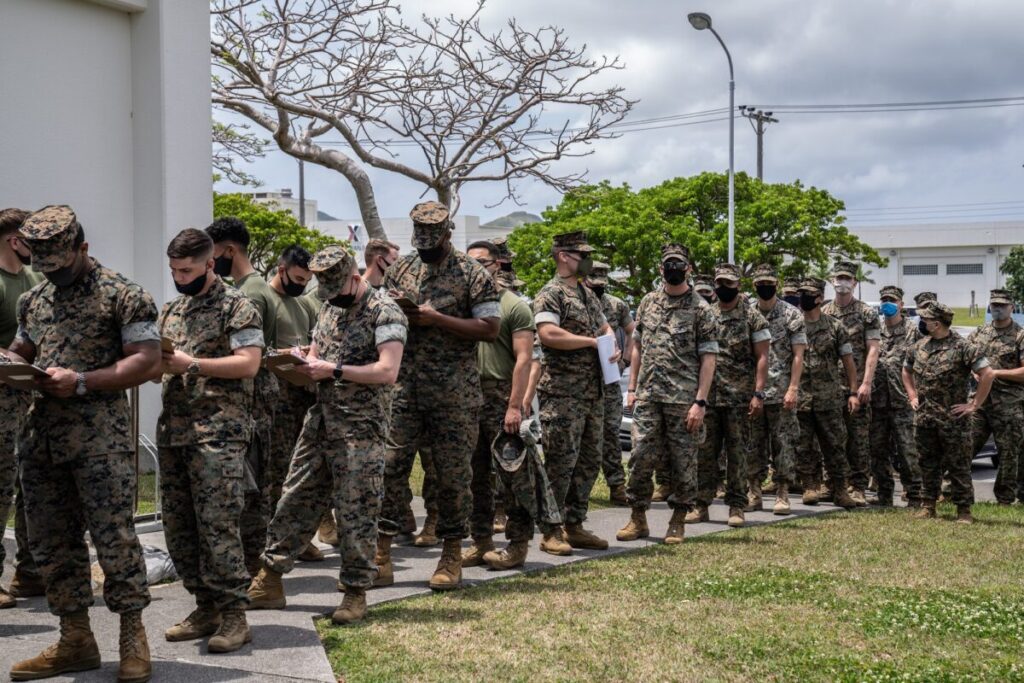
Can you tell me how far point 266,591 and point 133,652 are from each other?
1.35m

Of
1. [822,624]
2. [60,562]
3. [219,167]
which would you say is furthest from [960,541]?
[219,167]

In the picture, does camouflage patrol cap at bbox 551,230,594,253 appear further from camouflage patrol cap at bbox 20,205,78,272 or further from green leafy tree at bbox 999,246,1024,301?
green leafy tree at bbox 999,246,1024,301

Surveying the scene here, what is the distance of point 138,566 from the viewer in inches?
215

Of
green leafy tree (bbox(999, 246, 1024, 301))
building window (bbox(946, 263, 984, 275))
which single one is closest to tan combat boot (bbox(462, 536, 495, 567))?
green leafy tree (bbox(999, 246, 1024, 301))

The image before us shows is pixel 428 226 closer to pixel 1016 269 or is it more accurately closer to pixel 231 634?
pixel 231 634

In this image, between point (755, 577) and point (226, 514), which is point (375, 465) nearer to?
point (226, 514)

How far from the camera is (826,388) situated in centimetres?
1179

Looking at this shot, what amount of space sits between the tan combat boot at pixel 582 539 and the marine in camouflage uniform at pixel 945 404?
12.0 feet

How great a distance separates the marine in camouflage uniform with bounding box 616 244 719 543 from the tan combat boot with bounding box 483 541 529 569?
1.49 m

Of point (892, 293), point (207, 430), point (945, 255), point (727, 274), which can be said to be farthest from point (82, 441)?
point (945, 255)

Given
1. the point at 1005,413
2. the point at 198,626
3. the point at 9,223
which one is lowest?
the point at 198,626

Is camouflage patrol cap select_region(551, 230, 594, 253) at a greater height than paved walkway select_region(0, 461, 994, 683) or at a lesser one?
greater

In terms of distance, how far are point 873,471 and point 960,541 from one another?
2720mm

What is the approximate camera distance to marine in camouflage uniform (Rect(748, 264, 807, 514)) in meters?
11.2
